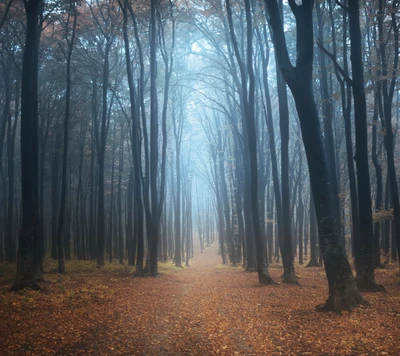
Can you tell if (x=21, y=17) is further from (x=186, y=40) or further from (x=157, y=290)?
(x=157, y=290)

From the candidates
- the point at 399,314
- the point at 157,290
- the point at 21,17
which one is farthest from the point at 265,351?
the point at 21,17

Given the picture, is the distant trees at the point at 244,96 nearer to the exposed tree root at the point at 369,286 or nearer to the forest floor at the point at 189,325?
the exposed tree root at the point at 369,286

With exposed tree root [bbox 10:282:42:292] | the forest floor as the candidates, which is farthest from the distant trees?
the forest floor

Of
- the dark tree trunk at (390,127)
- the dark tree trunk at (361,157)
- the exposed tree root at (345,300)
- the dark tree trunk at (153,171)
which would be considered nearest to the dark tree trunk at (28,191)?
the dark tree trunk at (153,171)

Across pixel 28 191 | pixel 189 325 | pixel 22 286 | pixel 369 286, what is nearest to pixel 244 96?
pixel 369 286

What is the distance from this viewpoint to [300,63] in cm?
804

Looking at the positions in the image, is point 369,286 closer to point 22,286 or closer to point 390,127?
point 390,127

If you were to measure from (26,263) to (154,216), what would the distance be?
781 cm

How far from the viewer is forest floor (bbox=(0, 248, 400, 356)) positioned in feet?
17.6

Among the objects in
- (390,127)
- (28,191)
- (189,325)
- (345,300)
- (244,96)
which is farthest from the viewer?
(244,96)

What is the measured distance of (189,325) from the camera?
7.12 meters

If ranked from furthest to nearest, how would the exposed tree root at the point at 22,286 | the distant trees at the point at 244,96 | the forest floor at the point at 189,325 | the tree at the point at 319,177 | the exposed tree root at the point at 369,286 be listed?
the exposed tree root at the point at 22,286, the exposed tree root at the point at 369,286, the distant trees at the point at 244,96, the tree at the point at 319,177, the forest floor at the point at 189,325

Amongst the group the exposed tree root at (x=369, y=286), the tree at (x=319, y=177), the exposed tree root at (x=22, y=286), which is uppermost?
the tree at (x=319, y=177)

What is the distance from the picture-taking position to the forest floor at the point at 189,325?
17.6 ft
